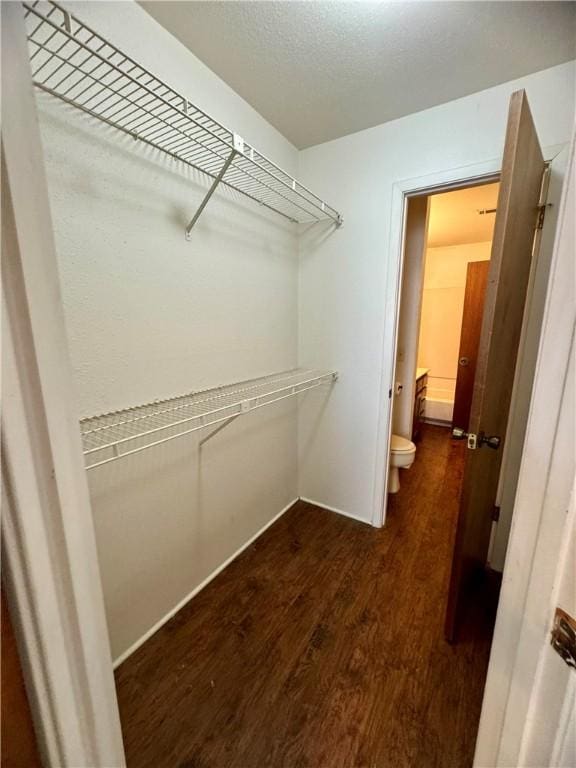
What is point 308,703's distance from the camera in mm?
1141

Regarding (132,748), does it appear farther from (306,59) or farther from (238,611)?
(306,59)

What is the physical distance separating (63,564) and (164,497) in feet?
3.04

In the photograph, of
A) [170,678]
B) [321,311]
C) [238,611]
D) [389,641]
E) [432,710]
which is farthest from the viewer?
[321,311]

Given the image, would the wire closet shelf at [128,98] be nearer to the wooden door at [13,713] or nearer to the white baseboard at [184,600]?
the wooden door at [13,713]

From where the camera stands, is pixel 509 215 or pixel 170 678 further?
pixel 170 678

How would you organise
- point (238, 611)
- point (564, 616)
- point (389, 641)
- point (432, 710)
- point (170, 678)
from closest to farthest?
point (564, 616) → point (432, 710) → point (170, 678) → point (389, 641) → point (238, 611)

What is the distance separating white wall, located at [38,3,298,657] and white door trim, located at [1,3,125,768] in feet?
2.17

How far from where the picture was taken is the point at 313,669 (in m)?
1.25

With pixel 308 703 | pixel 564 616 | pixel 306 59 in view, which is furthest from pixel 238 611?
pixel 306 59

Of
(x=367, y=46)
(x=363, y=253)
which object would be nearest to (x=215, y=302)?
(x=363, y=253)

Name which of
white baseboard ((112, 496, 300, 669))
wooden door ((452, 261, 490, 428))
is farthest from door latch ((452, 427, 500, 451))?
wooden door ((452, 261, 490, 428))

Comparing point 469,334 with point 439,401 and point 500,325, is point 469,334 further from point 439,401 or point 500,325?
point 500,325

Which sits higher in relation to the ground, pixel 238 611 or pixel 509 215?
pixel 509 215

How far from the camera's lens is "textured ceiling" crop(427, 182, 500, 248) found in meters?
2.51
